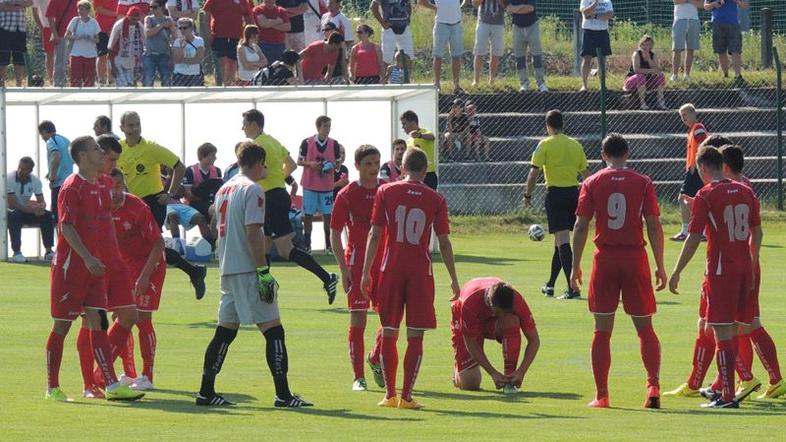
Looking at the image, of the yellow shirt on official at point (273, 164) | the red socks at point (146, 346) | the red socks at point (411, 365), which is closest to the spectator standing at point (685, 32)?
the yellow shirt on official at point (273, 164)

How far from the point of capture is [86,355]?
460 inches

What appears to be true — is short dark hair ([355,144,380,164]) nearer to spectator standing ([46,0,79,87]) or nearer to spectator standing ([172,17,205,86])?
spectator standing ([172,17,205,86])

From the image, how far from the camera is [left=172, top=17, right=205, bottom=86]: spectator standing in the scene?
1069 inches

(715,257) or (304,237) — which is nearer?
(715,257)

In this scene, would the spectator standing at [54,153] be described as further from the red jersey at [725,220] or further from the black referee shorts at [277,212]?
the red jersey at [725,220]

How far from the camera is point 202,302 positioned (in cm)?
1845

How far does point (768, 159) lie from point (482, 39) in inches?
221

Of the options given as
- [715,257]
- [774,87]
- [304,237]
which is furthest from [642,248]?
[774,87]

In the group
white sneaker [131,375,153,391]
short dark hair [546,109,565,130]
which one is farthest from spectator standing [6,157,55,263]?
white sneaker [131,375,153,391]

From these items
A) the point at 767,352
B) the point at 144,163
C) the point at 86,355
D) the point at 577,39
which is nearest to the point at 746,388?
the point at 767,352

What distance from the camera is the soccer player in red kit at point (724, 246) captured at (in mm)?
11492

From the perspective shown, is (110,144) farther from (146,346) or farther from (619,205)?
(619,205)

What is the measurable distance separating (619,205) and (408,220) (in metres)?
1.49

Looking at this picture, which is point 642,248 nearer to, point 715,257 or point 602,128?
point 715,257
